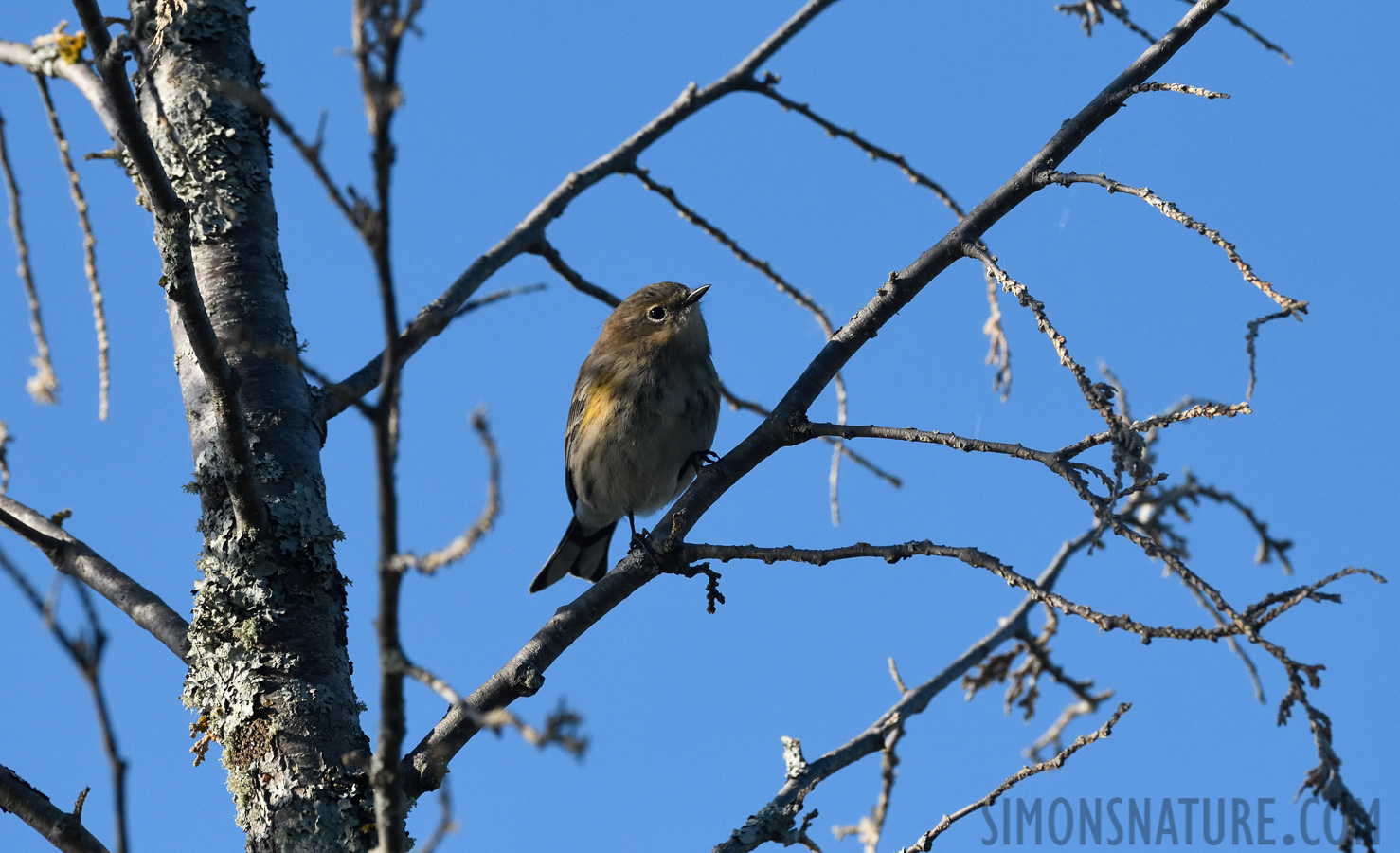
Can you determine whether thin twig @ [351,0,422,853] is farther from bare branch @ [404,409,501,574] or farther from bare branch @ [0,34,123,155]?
bare branch @ [0,34,123,155]

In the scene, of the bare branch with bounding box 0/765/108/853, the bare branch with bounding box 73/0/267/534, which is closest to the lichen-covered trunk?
the bare branch with bounding box 73/0/267/534

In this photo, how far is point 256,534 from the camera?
11.7 feet

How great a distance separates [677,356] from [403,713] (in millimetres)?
4526

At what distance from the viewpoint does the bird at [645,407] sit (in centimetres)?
622

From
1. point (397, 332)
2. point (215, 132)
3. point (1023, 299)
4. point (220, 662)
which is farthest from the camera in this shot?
point (215, 132)

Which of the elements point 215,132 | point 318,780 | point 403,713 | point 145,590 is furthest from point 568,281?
point 403,713

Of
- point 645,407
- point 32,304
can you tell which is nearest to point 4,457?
point 32,304

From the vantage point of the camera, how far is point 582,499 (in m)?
6.96

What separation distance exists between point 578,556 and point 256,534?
4095 mm

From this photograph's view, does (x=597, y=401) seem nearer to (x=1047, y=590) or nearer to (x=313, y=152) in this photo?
(x=1047, y=590)

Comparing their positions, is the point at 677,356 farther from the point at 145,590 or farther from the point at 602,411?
the point at 145,590

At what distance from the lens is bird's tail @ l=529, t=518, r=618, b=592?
7.54 metres

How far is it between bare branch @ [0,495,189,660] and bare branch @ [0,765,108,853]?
2.07 ft

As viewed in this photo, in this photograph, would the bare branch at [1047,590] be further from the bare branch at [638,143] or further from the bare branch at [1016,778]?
the bare branch at [638,143]
